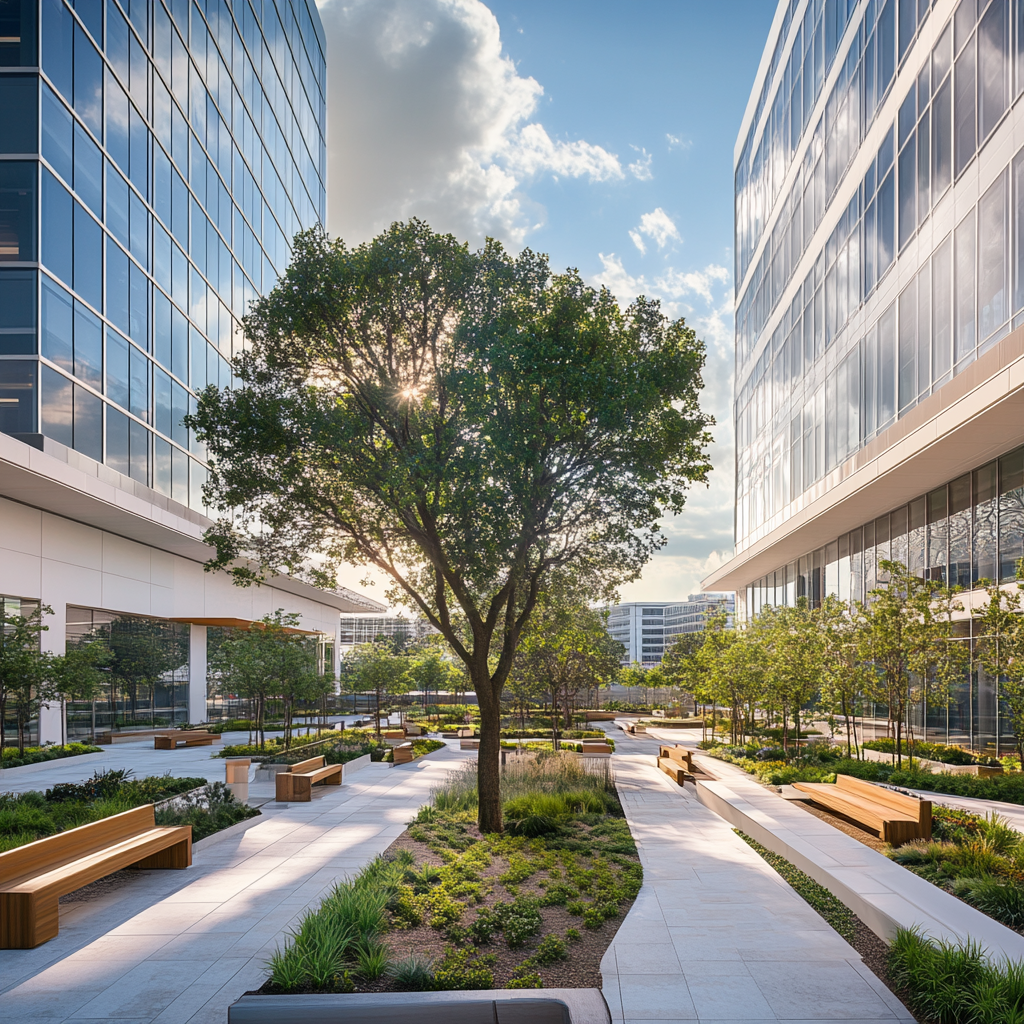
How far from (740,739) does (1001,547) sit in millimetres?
11925

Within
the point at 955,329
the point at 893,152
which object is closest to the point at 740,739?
the point at 955,329

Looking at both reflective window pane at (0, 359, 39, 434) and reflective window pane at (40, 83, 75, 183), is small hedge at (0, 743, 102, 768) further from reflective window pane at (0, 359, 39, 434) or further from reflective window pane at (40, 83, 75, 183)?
reflective window pane at (40, 83, 75, 183)

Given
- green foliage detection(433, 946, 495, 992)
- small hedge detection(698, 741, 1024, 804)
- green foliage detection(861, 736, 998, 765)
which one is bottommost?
green foliage detection(861, 736, 998, 765)

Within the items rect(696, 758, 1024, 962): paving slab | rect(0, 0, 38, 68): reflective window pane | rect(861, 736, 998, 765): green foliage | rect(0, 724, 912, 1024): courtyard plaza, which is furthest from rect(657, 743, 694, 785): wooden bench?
rect(0, 0, 38, 68): reflective window pane

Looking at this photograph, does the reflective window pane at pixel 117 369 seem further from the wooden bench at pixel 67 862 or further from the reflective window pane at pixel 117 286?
the wooden bench at pixel 67 862

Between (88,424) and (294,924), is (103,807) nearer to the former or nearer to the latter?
(294,924)

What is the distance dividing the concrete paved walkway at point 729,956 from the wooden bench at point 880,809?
74.0 inches

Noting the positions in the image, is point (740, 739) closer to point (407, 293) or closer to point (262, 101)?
point (407, 293)

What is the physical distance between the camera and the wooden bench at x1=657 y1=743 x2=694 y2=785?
707 inches

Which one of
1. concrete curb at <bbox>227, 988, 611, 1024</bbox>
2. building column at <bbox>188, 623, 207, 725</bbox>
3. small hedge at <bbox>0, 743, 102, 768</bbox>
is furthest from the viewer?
building column at <bbox>188, 623, 207, 725</bbox>

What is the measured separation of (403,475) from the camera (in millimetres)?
11188

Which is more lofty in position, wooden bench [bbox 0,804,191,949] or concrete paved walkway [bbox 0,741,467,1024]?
wooden bench [bbox 0,804,191,949]

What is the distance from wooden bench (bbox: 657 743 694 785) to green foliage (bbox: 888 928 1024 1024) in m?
11.2

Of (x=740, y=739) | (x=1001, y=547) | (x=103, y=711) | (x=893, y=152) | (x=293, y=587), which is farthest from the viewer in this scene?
(x=293, y=587)
